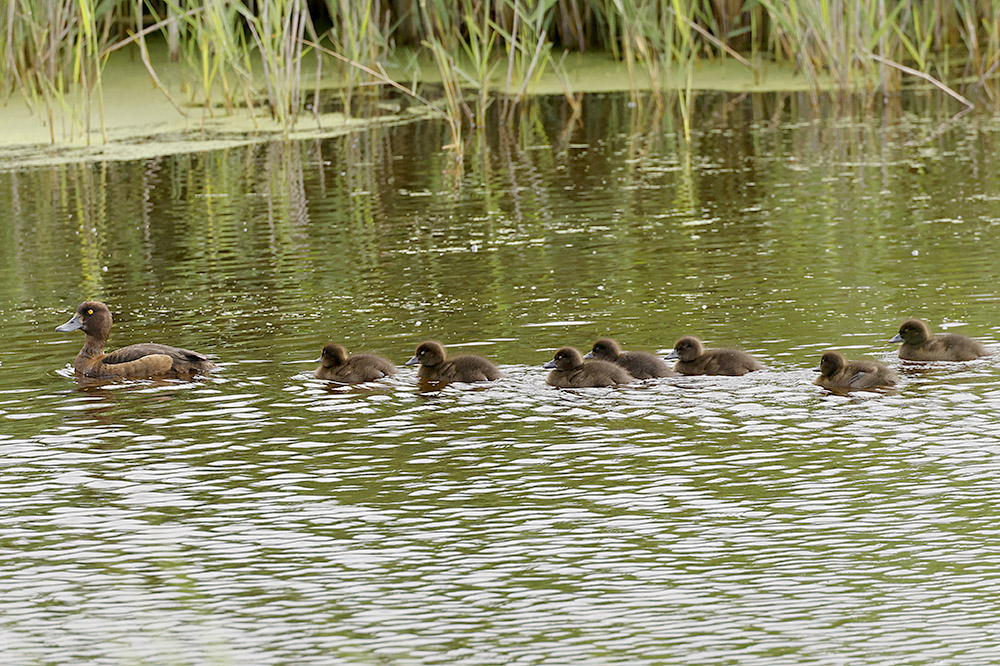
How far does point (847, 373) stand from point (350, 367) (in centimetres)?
233

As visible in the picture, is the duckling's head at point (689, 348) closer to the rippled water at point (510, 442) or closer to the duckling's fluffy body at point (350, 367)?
the rippled water at point (510, 442)

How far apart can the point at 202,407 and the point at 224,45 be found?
8028 millimetres

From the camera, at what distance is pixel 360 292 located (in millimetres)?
10609

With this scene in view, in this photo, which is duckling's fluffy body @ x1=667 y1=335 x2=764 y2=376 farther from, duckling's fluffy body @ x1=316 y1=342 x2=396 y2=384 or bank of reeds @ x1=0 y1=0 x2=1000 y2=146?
bank of reeds @ x1=0 y1=0 x2=1000 y2=146

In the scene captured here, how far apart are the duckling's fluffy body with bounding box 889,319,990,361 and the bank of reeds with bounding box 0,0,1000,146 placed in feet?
23.2

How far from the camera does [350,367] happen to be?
8.29m

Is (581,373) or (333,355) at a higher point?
(333,355)

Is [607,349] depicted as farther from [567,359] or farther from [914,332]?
[914,332]

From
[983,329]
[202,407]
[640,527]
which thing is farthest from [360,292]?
[640,527]

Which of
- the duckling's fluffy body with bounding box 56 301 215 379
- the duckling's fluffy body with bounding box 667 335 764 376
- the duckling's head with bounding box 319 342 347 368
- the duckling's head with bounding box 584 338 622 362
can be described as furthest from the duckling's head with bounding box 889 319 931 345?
the duckling's fluffy body with bounding box 56 301 215 379

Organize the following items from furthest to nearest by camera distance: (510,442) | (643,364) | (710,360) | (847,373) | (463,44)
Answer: (463,44) → (643,364) → (710,360) → (847,373) → (510,442)

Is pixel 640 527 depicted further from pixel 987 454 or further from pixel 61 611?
pixel 61 611

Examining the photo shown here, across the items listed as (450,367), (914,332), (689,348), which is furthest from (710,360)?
(450,367)

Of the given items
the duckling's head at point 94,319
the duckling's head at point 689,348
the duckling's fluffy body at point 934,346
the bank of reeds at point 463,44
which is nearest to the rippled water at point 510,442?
the duckling's fluffy body at point 934,346
